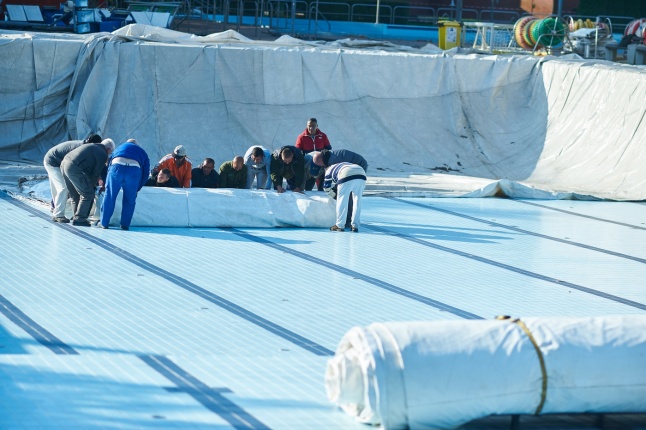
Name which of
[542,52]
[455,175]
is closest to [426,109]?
[455,175]

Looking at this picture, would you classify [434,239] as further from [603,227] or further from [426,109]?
[426,109]

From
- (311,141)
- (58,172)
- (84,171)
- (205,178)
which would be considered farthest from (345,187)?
(58,172)

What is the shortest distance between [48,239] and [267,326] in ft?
14.1

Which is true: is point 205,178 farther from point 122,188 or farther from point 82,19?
point 82,19

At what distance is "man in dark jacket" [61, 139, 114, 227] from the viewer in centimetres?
1278

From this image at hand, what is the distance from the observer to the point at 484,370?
611 cm

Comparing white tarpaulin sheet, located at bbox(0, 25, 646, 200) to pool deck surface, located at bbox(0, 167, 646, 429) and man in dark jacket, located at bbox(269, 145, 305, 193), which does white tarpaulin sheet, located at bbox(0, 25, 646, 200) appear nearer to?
pool deck surface, located at bbox(0, 167, 646, 429)

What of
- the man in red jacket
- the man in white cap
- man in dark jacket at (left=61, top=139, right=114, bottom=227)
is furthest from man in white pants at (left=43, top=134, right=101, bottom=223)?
the man in red jacket

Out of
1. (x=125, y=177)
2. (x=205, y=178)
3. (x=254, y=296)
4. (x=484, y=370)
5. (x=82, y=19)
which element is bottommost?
(x=254, y=296)

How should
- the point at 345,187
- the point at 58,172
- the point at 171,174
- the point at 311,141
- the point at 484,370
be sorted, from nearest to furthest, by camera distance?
the point at 484,370
the point at 58,172
the point at 345,187
the point at 171,174
the point at 311,141

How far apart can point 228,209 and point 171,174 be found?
1004mm

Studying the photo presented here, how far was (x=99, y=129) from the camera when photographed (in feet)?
58.7

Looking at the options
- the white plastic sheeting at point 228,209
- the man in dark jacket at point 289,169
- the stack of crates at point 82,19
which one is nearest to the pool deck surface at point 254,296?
the white plastic sheeting at point 228,209

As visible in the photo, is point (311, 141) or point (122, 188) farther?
point (311, 141)
